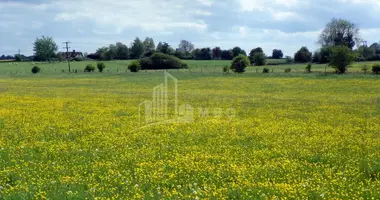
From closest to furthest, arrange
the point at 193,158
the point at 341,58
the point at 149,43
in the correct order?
the point at 193,158 < the point at 341,58 < the point at 149,43

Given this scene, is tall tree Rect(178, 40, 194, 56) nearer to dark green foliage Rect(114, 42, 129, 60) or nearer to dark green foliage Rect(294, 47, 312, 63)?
dark green foliage Rect(114, 42, 129, 60)

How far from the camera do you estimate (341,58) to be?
73125 mm

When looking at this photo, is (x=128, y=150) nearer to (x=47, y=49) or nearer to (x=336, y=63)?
(x=336, y=63)

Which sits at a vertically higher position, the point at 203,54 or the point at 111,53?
the point at 111,53

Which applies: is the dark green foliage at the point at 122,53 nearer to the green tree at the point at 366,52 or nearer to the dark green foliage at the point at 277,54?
the dark green foliage at the point at 277,54

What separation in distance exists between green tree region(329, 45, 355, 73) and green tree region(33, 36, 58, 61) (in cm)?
14259

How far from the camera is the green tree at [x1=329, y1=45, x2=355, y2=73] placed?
238ft

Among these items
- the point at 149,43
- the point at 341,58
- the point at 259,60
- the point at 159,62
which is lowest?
the point at 159,62

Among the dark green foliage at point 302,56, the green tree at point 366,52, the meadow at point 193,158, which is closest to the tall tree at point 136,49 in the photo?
the dark green foliage at point 302,56

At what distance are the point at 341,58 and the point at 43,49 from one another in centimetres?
14606

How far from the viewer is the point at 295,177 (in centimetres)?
975

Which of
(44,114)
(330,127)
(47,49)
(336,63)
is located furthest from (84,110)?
(47,49)

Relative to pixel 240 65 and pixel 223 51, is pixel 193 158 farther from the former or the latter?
pixel 223 51

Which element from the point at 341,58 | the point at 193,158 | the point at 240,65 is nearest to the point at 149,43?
the point at 240,65
